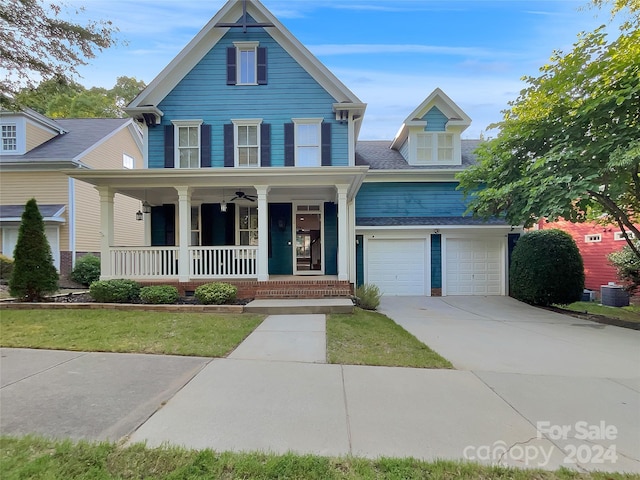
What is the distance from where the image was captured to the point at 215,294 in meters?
7.81

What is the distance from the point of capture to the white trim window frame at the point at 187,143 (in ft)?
35.6

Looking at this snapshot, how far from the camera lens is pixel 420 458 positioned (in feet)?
7.72

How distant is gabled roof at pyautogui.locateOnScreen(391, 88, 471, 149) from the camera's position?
1183 centimetres

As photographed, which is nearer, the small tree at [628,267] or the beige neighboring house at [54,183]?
the small tree at [628,267]

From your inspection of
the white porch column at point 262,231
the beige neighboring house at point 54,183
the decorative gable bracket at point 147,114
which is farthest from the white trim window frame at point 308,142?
the beige neighboring house at point 54,183

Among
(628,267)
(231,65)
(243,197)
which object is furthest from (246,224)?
(628,267)

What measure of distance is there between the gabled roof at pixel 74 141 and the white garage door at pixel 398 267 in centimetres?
1313

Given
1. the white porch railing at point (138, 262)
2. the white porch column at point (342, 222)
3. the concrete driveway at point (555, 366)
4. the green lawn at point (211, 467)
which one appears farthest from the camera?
the white porch railing at point (138, 262)

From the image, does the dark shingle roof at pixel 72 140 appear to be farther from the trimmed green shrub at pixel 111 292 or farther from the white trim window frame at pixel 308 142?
the white trim window frame at pixel 308 142

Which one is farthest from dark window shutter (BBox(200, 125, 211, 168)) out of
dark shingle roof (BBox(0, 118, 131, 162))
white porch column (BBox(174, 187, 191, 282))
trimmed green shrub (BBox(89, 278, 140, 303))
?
dark shingle roof (BBox(0, 118, 131, 162))

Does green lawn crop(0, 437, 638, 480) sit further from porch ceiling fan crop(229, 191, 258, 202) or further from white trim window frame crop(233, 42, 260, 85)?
white trim window frame crop(233, 42, 260, 85)

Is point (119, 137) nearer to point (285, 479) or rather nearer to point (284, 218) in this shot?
point (284, 218)

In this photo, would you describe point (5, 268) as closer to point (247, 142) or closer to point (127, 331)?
point (247, 142)

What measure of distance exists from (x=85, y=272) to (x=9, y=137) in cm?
755
